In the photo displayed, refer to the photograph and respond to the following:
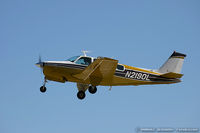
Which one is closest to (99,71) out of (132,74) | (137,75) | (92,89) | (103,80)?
(103,80)

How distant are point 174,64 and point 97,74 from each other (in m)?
5.81

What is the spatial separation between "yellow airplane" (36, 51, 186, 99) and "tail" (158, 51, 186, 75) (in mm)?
66

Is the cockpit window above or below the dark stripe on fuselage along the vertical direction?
above

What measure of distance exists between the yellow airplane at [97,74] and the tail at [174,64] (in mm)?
66

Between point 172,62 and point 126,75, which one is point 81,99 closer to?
point 126,75

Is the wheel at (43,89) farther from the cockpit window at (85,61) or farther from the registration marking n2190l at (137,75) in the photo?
the registration marking n2190l at (137,75)

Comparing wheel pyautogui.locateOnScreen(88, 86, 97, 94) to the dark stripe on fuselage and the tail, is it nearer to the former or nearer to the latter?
the dark stripe on fuselage

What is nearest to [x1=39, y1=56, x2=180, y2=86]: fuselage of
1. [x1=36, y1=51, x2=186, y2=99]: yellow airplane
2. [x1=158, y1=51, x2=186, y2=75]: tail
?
[x1=36, y1=51, x2=186, y2=99]: yellow airplane

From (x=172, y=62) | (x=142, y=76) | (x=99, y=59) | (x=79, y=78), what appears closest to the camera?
(x=99, y=59)

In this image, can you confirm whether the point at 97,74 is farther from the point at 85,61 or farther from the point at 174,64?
the point at 174,64

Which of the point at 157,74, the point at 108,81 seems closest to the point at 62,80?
the point at 108,81

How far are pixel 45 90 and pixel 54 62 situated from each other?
186cm

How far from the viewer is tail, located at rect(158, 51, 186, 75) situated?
20153 mm

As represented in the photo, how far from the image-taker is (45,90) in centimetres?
1823
